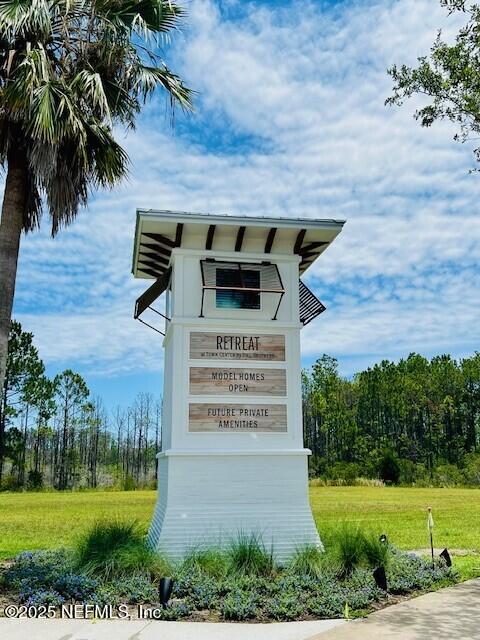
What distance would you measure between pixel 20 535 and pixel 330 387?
45.3m

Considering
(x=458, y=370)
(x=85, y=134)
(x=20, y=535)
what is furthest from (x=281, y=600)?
(x=458, y=370)

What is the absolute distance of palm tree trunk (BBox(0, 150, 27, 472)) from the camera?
8.71 metres

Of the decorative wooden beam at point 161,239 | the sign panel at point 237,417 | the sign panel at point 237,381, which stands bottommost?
the sign panel at point 237,417

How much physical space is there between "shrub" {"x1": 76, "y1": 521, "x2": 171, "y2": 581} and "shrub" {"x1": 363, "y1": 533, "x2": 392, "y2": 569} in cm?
278

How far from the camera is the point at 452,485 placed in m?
42.6

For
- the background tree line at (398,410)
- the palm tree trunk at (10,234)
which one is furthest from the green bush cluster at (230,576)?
the background tree line at (398,410)

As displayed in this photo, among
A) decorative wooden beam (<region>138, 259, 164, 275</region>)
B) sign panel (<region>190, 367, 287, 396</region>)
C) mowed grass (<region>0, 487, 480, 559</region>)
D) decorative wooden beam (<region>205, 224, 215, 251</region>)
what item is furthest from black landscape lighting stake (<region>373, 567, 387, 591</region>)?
decorative wooden beam (<region>138, 259, 164, 275</region>)

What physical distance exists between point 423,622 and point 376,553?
2.23 m

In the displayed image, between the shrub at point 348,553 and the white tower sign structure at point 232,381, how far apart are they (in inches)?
45.2

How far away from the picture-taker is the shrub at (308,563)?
27.9ft

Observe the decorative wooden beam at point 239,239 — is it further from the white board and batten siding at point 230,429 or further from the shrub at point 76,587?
→ the shrub at point 76,587

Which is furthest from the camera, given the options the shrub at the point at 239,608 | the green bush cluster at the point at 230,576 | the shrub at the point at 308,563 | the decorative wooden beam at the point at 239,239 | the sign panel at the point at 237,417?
the decorative wooden beam at the point at 239,239

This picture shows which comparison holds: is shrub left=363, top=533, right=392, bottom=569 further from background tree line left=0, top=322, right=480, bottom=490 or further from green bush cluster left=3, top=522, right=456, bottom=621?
background tree line left=0, top=322, right=480, bottom=490

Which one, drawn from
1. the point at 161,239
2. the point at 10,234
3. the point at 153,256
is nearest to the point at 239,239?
the point at 161,239
